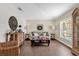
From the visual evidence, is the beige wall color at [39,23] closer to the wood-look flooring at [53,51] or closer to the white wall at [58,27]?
the white wall at [58,27]

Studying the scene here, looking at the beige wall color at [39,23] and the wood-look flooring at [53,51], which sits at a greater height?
the beige wall color at [39,23]

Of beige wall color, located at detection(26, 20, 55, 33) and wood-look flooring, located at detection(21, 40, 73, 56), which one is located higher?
beige wall color, located at detection(26, 20, 55, 33)

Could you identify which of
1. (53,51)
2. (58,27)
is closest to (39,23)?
(58,27)

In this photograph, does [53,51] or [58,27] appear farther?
[53,51]

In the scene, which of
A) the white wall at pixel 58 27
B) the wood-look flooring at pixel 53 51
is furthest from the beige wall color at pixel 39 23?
the wood-look flooring at pixel 53 51

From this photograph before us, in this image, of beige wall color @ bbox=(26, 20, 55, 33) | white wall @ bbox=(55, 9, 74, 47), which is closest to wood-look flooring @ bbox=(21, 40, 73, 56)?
white wall @ bbox=(55, 9, 74, 47)

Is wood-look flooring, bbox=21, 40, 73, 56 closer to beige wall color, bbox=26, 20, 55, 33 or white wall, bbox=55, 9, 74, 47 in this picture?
white wall, bbox=55, 9, 74, 47

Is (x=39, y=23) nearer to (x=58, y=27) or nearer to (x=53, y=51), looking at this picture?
(x=58, y=27)

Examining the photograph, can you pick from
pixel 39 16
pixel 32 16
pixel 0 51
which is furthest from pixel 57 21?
pixel 0 51

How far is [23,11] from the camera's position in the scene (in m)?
2.67

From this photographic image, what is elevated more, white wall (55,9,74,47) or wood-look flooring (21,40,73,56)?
white wall (55,9,74,47)

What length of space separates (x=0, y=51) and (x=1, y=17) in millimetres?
1388

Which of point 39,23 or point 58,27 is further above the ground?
point 39,23

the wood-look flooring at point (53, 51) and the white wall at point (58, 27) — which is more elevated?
the white wall at point (58, 27)
